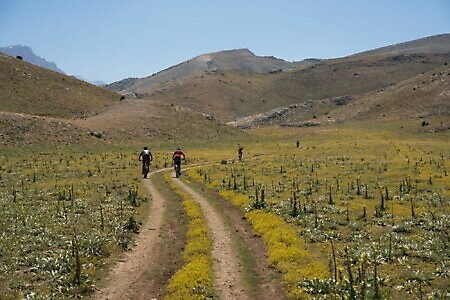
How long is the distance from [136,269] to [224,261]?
393cm

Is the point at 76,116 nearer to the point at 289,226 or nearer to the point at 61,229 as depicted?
the point at 61,229

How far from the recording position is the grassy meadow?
16.2 meters

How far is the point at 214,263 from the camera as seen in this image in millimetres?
19016

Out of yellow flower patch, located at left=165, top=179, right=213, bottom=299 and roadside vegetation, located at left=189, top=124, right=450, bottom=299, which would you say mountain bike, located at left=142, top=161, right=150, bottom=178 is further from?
yellow flower patch, located at left=165, top=179, right=213, bottom=299

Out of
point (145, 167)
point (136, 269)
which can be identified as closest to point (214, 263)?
point (136, 269)

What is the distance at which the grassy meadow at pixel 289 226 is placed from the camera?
637 inches

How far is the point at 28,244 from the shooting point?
2070cm

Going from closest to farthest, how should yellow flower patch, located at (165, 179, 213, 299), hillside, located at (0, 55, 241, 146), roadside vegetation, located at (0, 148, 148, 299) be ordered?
yellow flower patch, located at (165, 179, 213, 299), roadside vegetation, located at (0, 148, 148, 299), hillside, located at (0, 55, 241, 146)

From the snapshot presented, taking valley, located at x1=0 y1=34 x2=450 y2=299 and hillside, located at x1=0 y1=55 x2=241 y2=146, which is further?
hillside, located at x1=0 y1=55 x2=241 y2=146

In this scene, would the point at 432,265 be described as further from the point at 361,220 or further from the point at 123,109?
the point at 123,109

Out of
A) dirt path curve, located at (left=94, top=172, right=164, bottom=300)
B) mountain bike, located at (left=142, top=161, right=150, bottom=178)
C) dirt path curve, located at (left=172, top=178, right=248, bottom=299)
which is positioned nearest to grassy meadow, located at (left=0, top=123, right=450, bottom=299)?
dirt path curve, located at (left=94, top=172, right=164, bottom=300)

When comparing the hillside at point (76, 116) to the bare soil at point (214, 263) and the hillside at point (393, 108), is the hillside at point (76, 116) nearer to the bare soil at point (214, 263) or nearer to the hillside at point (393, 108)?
the hillside at point (393, 108)

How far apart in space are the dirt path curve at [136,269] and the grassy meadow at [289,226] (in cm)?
68

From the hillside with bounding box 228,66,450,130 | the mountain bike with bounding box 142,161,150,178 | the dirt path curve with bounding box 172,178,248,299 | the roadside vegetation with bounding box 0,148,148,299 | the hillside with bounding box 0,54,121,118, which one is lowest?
the dirt path curve with bounding box 172,178,248,299
